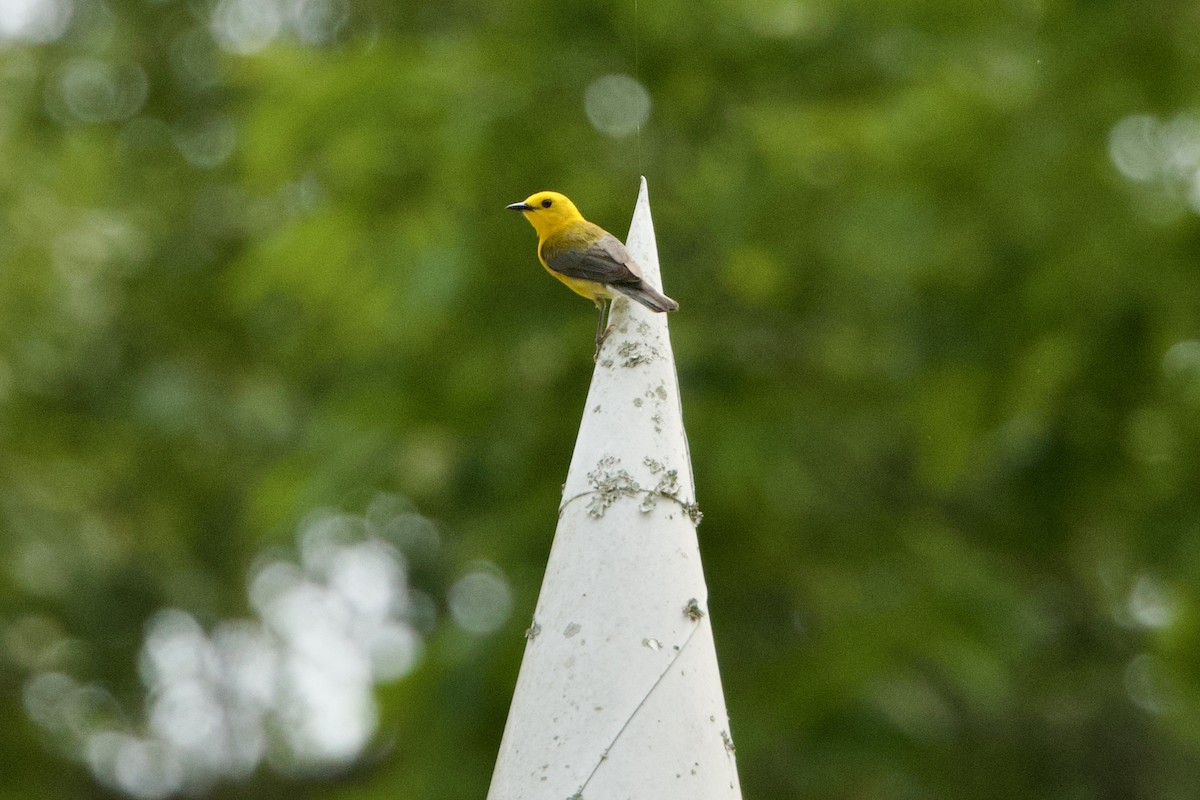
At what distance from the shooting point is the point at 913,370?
31.1 ft

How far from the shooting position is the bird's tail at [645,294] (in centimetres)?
390

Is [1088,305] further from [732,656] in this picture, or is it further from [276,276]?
[276,276]

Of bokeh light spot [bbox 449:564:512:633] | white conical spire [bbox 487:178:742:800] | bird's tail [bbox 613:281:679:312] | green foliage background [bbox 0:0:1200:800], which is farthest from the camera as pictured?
green foliage background [bbox 0:0:1200:800]

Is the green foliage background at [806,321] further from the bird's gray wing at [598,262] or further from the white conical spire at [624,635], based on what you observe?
the white conical spire at [624,635]

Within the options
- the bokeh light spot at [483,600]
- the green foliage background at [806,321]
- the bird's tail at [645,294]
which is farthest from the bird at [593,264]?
the bokeh light spot at [483,600]

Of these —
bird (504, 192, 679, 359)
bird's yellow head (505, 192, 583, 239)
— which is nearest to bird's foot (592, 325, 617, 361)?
bird (504, 192, 679, 359)

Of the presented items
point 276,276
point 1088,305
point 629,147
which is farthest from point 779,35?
point 276,276

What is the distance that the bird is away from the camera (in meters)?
3.94

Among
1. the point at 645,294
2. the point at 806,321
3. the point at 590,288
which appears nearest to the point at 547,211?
the point at 590,288

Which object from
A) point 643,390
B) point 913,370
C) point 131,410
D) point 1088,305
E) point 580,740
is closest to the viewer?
point 580,740

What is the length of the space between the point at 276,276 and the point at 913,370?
399 centimetres

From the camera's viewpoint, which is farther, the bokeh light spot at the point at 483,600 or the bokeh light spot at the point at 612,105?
the bokeh light spot at the point at 612,105

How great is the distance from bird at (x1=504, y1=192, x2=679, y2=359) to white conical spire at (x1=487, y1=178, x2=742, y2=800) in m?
0.13

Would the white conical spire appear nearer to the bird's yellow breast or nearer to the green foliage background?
the bird's yellow breast
